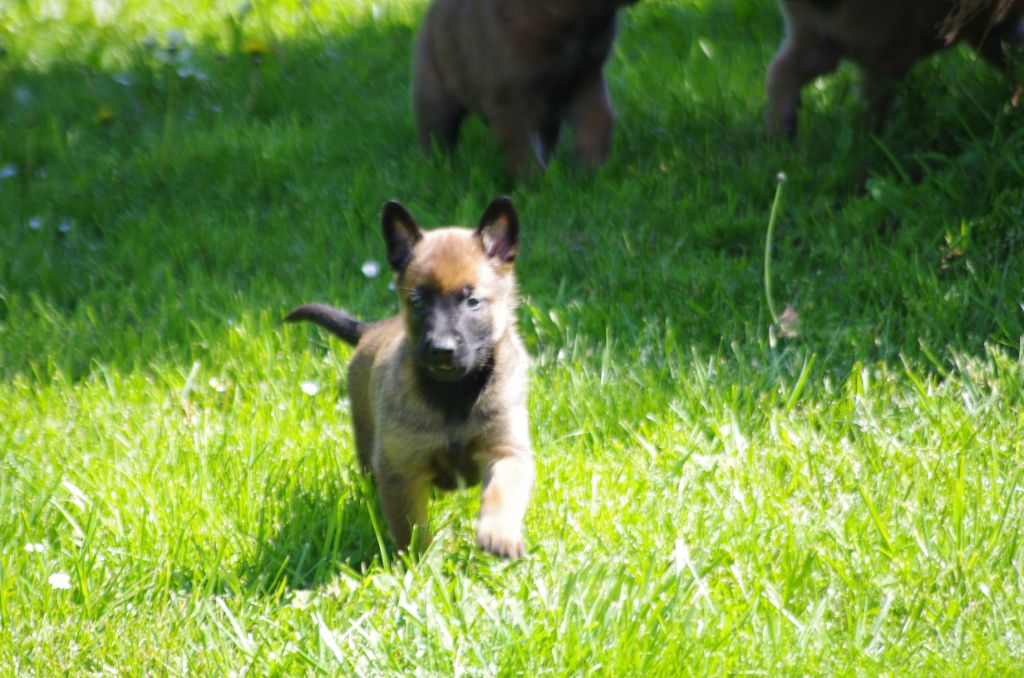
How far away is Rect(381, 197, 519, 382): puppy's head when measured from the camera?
309cm

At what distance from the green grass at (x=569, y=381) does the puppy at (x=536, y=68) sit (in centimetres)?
18

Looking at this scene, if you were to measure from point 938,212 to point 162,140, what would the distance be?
13.3 feet

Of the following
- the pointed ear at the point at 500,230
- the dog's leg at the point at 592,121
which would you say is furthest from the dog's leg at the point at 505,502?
the dog's leg at the point at 592,121

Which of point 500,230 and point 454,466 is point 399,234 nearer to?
point 500,230

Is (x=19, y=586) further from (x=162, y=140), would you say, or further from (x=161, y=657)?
(x=162, y=140)

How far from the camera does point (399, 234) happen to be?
3.34 meters

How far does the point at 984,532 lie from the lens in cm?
301

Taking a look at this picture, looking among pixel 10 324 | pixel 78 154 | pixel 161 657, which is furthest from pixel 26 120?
pixel 161 657

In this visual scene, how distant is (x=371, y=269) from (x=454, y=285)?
1.69 meters

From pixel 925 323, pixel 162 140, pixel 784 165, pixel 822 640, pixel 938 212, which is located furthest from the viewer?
pixel 162 140

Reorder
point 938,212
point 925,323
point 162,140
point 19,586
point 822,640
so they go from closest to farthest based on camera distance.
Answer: point 822,640 < point 19,586 < point 925,323 < point 938,212 < point 162,140

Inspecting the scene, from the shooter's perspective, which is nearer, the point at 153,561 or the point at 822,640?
the point at 822,640

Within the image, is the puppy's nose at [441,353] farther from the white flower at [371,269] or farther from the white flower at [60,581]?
the white flower at [371,269]

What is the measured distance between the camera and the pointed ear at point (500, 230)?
10.9ft
